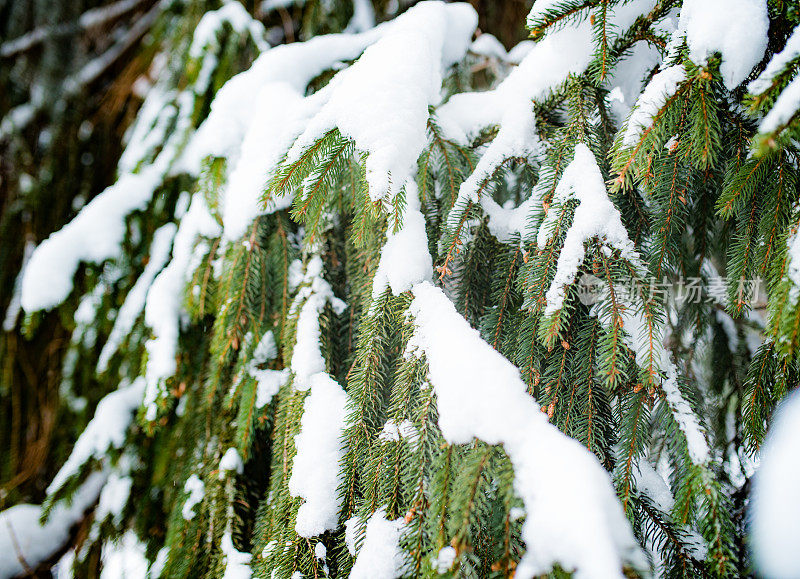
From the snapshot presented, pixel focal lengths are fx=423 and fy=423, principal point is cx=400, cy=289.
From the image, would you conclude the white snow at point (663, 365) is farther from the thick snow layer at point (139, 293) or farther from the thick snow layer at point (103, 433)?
the thick snow layer at point (103, 433)

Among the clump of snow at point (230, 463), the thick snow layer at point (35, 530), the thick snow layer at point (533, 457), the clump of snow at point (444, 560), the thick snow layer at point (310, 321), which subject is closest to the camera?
the thick snow layer at point (533, 457)

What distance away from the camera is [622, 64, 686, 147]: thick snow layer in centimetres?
72

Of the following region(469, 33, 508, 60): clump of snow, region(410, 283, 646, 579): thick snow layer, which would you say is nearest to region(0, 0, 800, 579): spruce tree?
region(410, 283, 646, 579): thick snow layer

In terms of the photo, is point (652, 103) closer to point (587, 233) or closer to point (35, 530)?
point (587, 233)

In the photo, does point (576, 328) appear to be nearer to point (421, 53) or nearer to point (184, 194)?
point (421, 53)

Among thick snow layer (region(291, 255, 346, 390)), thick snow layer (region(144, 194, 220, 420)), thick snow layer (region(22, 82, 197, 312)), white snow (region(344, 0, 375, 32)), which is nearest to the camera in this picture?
thick snow layer (region(291, 255, 346, 390))

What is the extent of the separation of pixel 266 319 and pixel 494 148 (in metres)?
0.70

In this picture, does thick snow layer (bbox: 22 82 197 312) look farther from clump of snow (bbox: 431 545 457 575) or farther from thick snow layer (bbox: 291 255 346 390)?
clump of snow (bbox: 431 545 457 575)

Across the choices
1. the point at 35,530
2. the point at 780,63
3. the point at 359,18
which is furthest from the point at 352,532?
the point at 359,18

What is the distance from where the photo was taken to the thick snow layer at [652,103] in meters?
0.72

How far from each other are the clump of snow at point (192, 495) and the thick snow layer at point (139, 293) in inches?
22.0

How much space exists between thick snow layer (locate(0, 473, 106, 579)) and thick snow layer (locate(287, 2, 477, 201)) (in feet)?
4.84

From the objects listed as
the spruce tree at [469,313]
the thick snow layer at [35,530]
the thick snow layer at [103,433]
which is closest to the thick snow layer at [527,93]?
the spruce tree at [469,313]

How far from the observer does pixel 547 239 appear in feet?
2.52
